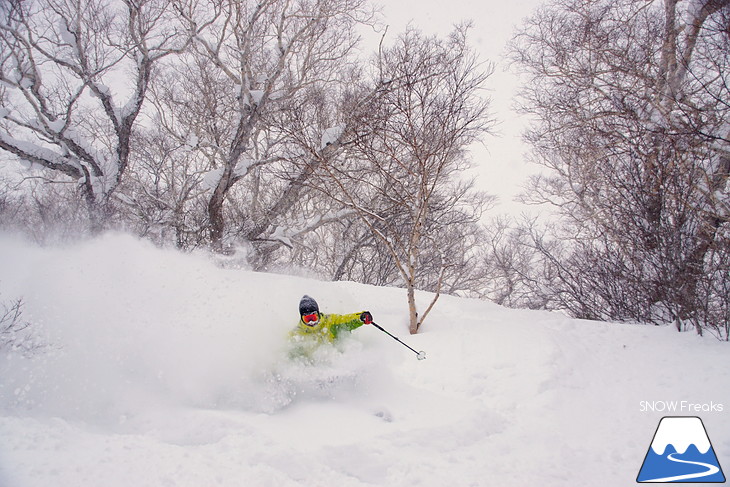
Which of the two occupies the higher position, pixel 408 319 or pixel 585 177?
pixel 585 177

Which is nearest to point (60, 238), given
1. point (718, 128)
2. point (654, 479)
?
point (654, 479)

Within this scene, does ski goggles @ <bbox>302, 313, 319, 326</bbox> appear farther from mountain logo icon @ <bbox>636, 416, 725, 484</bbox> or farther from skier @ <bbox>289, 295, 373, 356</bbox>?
mountain logo icon @ <bbox>636, 416, 725, 484</bbox>

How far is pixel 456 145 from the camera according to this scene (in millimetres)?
7055

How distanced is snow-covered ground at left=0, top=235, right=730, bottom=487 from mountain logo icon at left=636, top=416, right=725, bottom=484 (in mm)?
82

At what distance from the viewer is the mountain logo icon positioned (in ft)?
8.95

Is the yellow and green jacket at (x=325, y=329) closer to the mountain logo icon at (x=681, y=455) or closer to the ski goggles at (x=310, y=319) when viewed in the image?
the ski goggles at (x=310, y=319)

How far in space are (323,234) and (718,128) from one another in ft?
50.4

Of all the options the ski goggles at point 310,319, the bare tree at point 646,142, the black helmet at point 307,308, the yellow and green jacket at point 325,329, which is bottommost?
the yellow and green jacket at point 325,329

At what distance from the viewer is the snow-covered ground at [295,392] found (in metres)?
2.90

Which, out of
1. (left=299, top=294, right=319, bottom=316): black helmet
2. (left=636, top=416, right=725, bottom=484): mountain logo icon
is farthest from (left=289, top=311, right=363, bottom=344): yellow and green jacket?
(left=636, top=416, right=725, bottom=484): mountain logo icon

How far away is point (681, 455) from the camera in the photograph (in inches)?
119

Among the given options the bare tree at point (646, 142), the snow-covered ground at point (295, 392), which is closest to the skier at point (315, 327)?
the snow-covered ground at point (295, 392)

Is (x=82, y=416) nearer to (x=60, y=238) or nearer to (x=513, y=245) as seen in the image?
(x=60, y=238)

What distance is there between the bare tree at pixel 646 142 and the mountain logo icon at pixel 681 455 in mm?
2416
